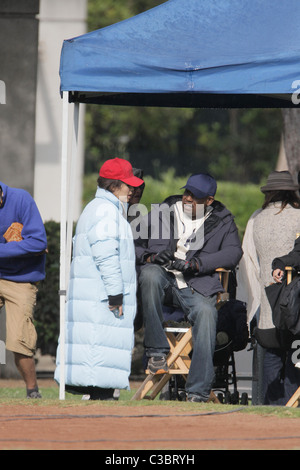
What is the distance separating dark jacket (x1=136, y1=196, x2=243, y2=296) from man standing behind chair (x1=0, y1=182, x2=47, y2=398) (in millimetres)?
820

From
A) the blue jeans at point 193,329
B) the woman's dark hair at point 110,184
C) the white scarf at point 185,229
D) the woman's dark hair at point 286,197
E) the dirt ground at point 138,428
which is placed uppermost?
the woman's dark hair at point 110,184

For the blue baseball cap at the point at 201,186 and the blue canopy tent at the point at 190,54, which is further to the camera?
the blue baseball cap at the point at 201,186

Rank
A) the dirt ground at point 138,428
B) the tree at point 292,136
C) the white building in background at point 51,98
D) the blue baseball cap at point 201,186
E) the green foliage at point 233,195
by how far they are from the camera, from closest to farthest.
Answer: the dirt ground at point 138,428 < the blue baseball cap at point 201,186 < the white building in background at point 51,98 < the tree at point 292,136 < the green foliage at point 233,195

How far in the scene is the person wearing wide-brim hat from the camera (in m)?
8.09

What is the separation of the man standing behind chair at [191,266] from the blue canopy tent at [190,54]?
655mm

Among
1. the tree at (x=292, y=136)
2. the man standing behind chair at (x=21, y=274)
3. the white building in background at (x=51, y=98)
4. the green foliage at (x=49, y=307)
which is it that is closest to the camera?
the man standing behind chair at (x=21, y=274)

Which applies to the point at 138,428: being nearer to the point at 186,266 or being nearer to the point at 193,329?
the point at 193,329

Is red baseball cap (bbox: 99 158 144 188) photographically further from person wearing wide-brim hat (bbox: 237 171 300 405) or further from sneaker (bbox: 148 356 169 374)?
sneaker (bbox: 148 356 169 374)

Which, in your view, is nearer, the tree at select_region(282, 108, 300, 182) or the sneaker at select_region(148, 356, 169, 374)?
the sneaker at select_region(148, 356, 169, 374)

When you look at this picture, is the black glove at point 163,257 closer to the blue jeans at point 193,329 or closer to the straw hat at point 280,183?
the blue jeans at point 193,329

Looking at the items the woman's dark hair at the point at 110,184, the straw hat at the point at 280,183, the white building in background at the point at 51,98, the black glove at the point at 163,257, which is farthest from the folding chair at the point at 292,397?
the white building in background at the point at 51,98

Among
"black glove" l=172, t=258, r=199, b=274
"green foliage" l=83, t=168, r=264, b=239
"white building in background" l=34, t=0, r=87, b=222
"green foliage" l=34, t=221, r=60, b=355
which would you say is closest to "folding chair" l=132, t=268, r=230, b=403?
"black glove" l=172, t=258, r=199, b=274

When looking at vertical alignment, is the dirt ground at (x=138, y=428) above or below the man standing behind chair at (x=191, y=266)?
below

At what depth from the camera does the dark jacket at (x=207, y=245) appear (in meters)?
8.07
